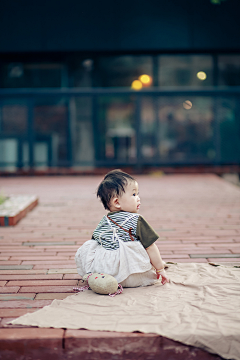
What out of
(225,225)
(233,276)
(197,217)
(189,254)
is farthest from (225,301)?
(197,217)

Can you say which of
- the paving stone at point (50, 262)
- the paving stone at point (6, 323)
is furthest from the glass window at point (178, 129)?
the paving stone at point (6, 323)

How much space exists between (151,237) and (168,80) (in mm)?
9726

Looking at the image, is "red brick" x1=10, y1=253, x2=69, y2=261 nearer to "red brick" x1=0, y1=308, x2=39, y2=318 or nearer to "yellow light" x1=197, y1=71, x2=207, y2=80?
"red brick" x1=0, y1=308, x2=39, y2=318

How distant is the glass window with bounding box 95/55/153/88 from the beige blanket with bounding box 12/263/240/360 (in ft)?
31.8

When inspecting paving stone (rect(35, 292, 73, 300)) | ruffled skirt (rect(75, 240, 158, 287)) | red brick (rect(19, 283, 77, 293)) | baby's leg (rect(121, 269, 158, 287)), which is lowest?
red brick (rect(19, 283, 77, 293))

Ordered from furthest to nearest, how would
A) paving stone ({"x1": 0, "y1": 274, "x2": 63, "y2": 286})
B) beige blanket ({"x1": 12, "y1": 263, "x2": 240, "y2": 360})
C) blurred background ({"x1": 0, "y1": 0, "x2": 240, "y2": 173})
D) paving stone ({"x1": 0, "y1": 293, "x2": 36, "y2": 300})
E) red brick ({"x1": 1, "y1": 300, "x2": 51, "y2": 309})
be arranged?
blurred background ({"x1": 0, "y1": 0, "x2": 240, "y2": 173}), paving stone ({"x1": 0, "y1": 274, "x2": 63, "y2": 286}), paving stone ({"x1": 0, "y1": 293, "x2": 36, "y2": 300}), red brick ({"x1": 1, "y1": 300, "x2": 51, "y2": 309}), beige blanket ({"x1": 12, "y1": 263, "x2": 240, "y2": 360})

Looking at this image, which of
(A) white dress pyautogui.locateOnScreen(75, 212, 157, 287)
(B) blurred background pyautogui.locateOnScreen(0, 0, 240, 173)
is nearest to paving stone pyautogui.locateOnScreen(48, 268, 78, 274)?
(A) white dress pyautogui.locateOnScreen(75, 212, 157, 287)

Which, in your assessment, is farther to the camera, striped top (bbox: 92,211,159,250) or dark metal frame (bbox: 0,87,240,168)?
dark metal frame (bbox: 0,87,240,168)

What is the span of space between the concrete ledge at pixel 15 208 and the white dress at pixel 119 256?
225 centimetres

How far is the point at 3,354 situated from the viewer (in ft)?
6.58

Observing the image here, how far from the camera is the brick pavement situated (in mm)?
1998

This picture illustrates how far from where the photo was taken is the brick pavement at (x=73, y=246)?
200cm

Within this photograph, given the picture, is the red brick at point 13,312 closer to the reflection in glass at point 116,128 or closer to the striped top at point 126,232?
the striped top at point 126,232

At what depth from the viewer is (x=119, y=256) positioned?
2.62 metres
